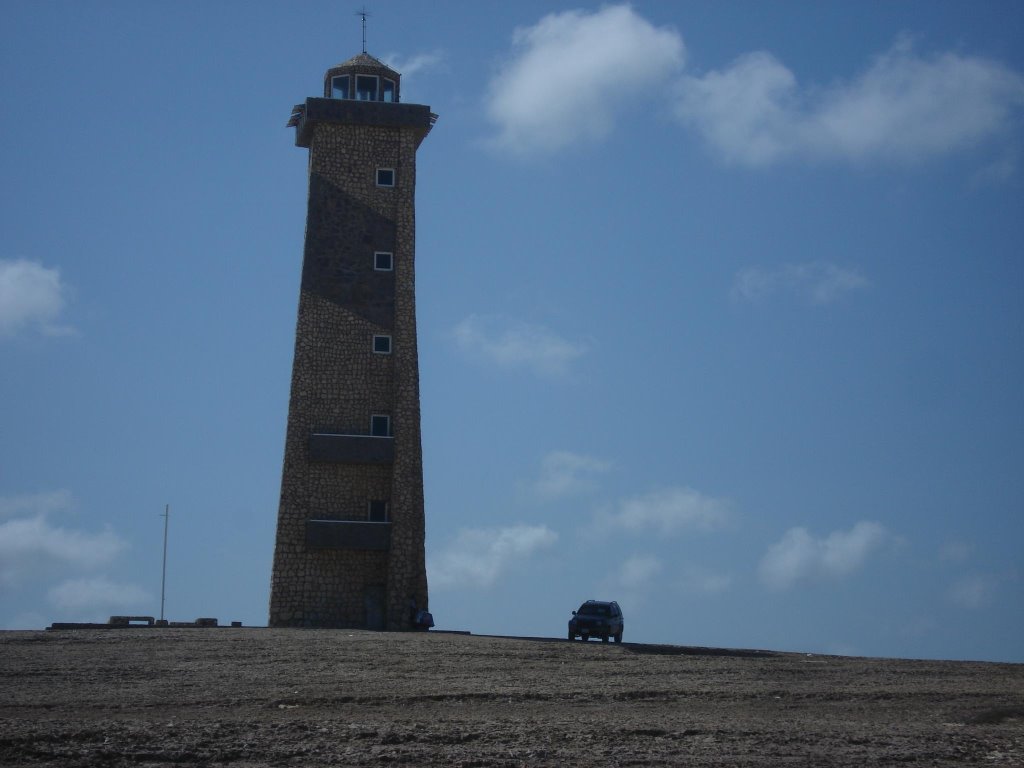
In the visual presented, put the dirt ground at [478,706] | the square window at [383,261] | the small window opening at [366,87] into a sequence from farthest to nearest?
the small window opening at [366,87]
the square window at [383,261]
the dirt ground at [478,706]

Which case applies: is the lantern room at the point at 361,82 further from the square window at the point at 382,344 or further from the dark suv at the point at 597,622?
the dark suv at the point at 597,622

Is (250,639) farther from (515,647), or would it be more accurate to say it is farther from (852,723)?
(852,723)

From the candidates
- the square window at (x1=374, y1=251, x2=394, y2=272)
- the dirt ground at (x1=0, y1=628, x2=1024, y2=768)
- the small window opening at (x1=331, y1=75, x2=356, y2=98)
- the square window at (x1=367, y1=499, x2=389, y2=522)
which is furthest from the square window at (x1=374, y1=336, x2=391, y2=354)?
the dirt ground at (x1=0, y1=628, x2=1024, y2=768)

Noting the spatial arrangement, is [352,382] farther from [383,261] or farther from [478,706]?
[478,706]

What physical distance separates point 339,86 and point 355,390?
11.5 m

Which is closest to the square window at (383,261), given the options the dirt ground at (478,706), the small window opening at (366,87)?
the small window opening at (366,87)

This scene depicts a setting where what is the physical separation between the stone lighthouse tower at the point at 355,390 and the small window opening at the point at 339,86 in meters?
0.16

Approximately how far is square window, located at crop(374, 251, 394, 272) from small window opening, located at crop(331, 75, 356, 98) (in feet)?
20.5

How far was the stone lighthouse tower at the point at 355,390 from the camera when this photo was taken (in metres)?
51.4

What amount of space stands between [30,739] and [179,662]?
37.3ft

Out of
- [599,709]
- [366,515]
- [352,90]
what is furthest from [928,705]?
[352,90]

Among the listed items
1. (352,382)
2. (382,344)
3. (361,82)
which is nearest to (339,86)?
(361,82)

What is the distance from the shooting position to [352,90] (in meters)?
55.1

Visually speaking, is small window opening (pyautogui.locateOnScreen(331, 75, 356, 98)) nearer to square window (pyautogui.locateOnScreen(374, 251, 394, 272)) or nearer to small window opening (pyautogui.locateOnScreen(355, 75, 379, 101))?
small window opening (pyautogui.locateOnScreen(355, 75, 379, 101))
